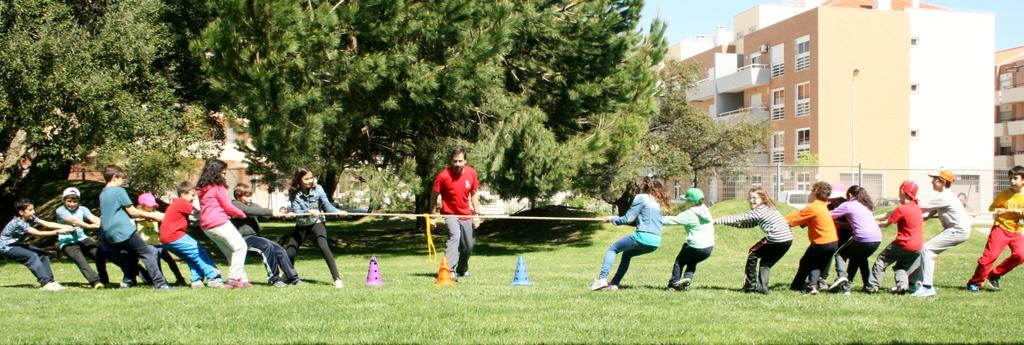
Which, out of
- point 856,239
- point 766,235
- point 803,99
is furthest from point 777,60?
point 766,235

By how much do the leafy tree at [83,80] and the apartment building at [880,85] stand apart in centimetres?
3962

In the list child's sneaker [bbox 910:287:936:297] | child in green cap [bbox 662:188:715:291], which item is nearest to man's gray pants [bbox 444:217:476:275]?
child in green cap [bbox 662:188:715:291]

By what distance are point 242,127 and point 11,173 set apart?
7939 millimetres

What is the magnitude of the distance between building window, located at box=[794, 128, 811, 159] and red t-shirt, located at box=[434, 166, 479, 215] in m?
47.5

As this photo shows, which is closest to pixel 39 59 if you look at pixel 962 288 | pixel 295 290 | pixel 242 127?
pixel 242 127

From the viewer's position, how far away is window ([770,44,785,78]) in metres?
59.2

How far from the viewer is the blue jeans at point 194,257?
37.6 ft

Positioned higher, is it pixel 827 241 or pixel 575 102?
pixel 575 102

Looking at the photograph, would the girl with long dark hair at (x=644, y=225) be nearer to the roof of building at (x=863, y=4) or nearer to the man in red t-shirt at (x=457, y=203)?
the man in red t-shirt at (x=457, y=203)

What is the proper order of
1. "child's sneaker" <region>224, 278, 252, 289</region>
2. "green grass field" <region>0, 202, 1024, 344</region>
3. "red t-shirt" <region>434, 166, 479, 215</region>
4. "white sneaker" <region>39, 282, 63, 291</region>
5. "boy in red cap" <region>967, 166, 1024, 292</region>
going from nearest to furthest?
"green grass field" <region>0, 202, 1024, 344</region> → "child's sneaker" <region>224, 278, 252, 289</region> → "boy in red cap" <region>967, 166, 1024, 292</region> → "white sneaker" <region>39, 282, 63, 291</region> → "red t-shirt" <region>434, 166, 479, 215</region>

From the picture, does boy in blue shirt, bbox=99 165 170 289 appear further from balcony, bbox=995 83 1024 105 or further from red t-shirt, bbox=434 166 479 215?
balcony, bbox=995 83 1024 105

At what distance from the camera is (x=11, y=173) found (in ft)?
78.2

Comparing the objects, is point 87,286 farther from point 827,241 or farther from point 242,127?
point 827,241

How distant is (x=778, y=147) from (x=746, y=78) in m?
5.46
